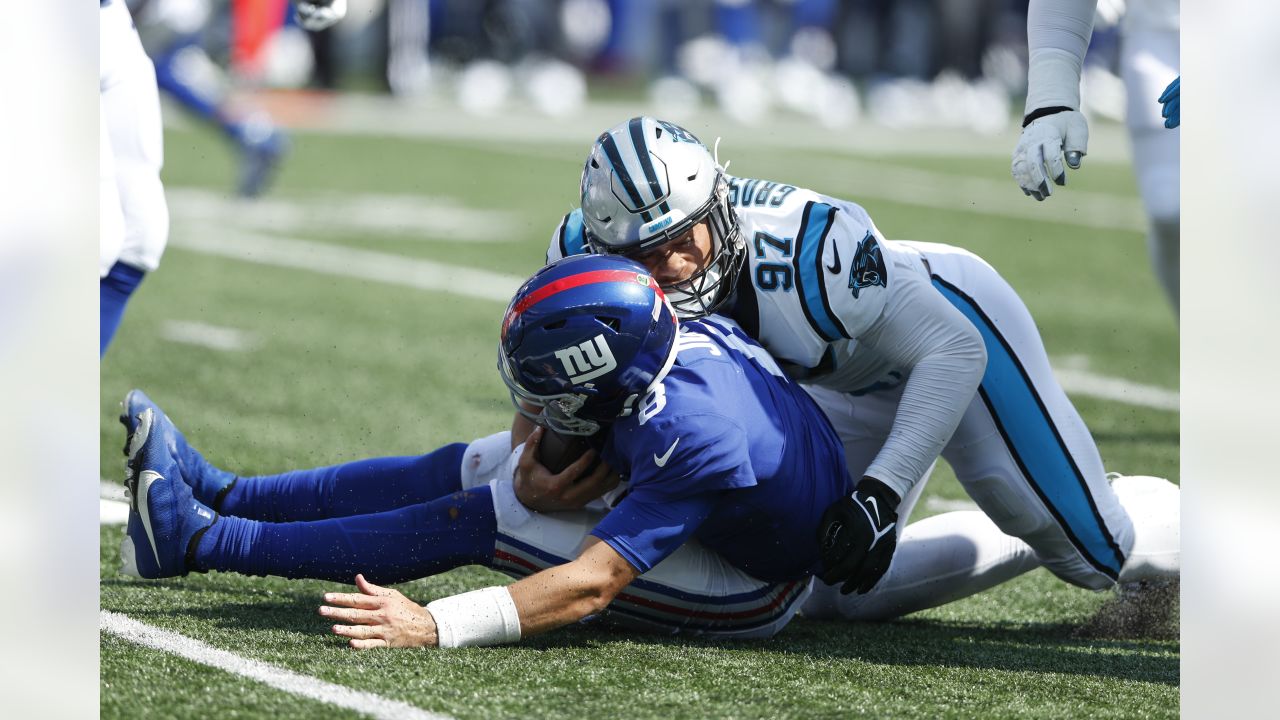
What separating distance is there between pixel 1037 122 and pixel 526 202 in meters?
7.54

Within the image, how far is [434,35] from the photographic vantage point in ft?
62.1

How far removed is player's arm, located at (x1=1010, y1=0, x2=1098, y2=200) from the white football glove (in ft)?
5.68

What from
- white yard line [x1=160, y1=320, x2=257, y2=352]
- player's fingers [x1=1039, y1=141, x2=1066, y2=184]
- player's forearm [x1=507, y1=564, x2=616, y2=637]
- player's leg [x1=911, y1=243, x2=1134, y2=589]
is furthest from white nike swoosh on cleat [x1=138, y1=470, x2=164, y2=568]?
white yard line [x1=160, y1=320, x2=257, y2=352]

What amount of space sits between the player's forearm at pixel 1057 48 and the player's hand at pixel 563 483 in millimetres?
1097

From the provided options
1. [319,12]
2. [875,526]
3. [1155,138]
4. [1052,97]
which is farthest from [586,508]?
[1155,138]

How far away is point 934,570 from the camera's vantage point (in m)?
3.33

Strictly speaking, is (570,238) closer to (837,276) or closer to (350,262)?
(837,276)

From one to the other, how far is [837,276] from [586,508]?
2.10 feet

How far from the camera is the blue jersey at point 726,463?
271 cm

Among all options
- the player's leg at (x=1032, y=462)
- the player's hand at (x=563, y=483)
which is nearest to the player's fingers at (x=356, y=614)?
the player's hand at (x=563, y=483)

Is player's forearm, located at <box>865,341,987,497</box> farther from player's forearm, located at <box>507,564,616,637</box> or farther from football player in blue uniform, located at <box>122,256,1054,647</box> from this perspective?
player's forearm, located at <box>507,564,616,637</box>

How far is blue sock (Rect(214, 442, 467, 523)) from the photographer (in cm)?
327

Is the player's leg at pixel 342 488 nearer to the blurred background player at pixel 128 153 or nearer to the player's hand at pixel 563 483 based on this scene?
the player's hand at pixel 563 483
